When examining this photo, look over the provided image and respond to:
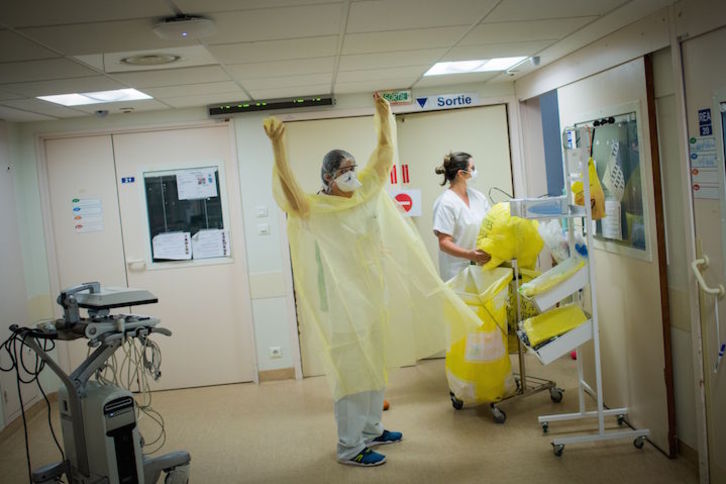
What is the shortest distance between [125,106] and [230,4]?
250 centimetres

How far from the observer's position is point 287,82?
4.27m

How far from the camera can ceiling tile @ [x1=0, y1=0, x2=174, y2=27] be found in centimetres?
220

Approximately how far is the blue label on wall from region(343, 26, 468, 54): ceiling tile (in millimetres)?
1102

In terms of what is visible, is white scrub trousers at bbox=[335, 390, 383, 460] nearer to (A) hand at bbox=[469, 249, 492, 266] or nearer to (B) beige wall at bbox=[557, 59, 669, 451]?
(A) hand at bbox=[469, 249, 492, 266]

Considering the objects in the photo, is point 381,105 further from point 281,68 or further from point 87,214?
point 87,214

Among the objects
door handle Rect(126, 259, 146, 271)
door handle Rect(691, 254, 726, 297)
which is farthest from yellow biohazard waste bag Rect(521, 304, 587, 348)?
door handle Rect(126, 259, 146, 271)

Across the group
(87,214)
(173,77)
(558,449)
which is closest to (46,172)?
(87,214)

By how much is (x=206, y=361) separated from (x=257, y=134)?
1.83 metres

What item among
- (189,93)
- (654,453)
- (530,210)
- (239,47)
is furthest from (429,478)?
(189,93)

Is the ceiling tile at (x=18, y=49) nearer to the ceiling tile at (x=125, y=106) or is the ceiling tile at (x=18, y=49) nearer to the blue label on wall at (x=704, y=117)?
the ceiling tile at (x=125, y=106)

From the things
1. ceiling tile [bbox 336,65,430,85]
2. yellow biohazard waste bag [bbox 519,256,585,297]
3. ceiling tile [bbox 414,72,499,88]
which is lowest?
yellow biohazard waste bag [bbox 519,256,585,297]

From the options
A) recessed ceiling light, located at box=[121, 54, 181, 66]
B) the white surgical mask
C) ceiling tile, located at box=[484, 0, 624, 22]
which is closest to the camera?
ceiling tile, located at box=[484, 0, 624, 22]

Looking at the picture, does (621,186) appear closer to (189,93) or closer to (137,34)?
(137,34)

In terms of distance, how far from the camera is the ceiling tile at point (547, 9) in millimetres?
2758
